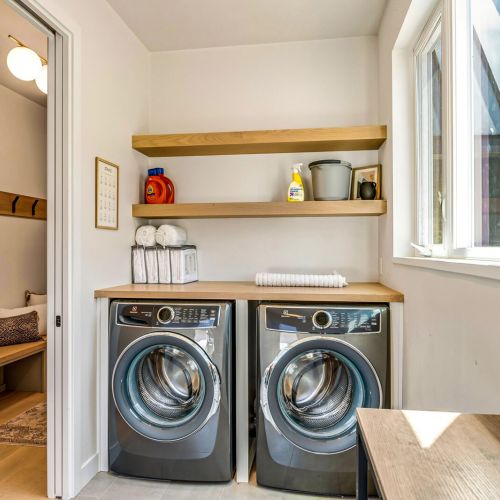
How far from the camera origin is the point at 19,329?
298 cm

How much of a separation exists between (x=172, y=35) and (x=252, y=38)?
52cm

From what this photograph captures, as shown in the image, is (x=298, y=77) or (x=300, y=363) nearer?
(x=300, y=363)

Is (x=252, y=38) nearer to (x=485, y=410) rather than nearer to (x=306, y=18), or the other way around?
(x=306, y=18)

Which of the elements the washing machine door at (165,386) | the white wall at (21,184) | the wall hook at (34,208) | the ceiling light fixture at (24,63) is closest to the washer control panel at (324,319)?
the washing machine door at (165,386)

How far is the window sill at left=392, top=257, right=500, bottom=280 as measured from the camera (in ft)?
3.09

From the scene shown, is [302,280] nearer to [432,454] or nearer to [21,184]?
[432,454]

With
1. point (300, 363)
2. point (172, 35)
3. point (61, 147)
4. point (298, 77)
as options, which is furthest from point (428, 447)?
point (172, 35)

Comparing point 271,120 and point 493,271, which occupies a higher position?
point 271,120

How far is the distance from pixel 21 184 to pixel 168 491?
283 cm

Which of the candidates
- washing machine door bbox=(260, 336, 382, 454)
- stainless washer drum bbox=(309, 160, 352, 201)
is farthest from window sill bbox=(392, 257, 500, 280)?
stainless washer drum bbox=(309, 160, 352, 201)

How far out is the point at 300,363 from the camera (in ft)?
6.20

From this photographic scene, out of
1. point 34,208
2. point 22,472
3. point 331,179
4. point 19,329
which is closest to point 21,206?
point 34,208

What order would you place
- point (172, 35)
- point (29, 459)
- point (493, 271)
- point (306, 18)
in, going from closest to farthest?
point (493, 271), point (29, 459), point (306, 18), point (172, 35)

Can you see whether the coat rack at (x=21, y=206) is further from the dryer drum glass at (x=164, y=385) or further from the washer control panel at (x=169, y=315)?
the dryer drum glass at (x=164, y=385)
